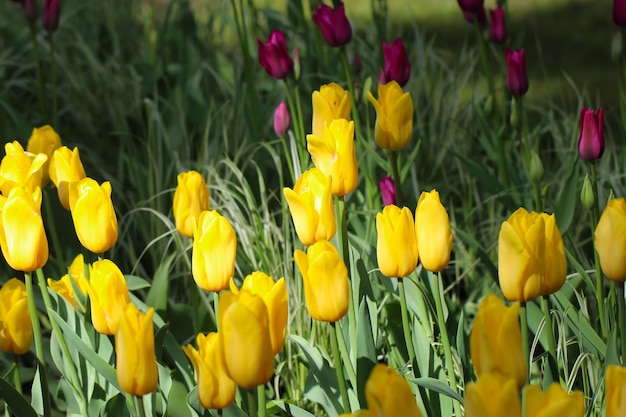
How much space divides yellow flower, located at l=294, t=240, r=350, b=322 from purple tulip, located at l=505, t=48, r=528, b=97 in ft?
2.86

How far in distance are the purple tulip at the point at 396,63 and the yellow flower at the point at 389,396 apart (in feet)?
3.24

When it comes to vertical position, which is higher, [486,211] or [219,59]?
[219,59]

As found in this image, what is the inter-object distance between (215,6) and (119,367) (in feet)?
9.33

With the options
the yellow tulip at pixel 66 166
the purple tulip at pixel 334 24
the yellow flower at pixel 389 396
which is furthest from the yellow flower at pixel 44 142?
the yellow flower at pixel 389 396

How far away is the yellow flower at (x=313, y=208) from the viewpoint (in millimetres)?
1170

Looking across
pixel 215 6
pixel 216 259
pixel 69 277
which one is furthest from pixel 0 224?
pixel 215 6

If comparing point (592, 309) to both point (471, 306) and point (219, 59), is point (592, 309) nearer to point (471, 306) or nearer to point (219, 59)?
point (471, 306)

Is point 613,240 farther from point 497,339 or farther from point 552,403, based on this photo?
point 552,403

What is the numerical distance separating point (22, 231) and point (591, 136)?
863mm

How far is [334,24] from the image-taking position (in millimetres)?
1759

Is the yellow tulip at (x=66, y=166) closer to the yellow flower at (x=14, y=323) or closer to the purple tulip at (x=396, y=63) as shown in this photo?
the yellow flower at (x=14, y=323)

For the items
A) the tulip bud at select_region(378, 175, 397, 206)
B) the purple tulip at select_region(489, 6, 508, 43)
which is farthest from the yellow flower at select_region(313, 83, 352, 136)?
the purple tulip at select_region(489, 6, 508, 43)

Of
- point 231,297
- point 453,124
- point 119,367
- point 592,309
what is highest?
point 231,297

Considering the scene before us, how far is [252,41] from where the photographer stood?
2.98 m
